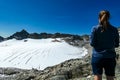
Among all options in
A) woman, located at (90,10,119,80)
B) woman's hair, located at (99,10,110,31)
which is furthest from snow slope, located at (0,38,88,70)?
woman's hair, located at (99,10,110,31)

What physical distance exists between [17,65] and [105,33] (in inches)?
2565

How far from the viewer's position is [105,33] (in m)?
8.52

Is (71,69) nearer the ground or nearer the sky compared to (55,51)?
nearer the ground

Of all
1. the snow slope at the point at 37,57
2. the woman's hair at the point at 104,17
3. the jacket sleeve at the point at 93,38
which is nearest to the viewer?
the woman's hair at the point at 104,17

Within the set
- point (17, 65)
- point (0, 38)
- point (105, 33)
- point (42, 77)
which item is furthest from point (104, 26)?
point (0, 38)

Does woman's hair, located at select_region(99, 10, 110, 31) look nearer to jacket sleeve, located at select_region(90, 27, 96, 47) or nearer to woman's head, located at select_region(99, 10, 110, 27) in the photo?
woman's head, located at select_region(99, 10, 110, 27)

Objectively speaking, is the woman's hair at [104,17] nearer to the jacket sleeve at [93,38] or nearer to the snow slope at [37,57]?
the jacket sleeve at [93,38]

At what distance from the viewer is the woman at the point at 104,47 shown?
8.29 metres

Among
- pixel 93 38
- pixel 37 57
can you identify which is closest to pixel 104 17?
pixel 93 38

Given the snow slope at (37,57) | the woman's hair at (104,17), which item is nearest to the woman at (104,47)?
the woman's hair at (104,17)

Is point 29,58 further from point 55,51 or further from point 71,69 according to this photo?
point 71,69

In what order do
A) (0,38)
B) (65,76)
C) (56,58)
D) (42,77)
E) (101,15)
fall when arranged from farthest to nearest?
(0,38), (56,58), (42,77), (65,76), (101,15)

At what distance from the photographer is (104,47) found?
848 cm

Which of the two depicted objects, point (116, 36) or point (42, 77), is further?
point (42, 77)
